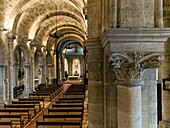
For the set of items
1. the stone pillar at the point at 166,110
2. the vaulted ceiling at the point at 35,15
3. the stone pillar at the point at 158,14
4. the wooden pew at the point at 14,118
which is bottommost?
the wooden pew at the point at 14,118

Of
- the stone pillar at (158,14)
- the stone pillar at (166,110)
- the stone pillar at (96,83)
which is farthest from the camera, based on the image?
the stone pillar at (166,110)

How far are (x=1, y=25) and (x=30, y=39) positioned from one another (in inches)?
281

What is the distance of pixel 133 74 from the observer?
4176 millimetres

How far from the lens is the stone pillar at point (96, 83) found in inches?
224

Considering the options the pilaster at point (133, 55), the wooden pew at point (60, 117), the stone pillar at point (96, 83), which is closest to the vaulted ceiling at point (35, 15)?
the wooden pew at point (60, 117)

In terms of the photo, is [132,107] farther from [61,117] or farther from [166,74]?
[61,117]

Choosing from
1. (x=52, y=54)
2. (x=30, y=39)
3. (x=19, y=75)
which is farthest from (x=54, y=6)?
(x=52, y=54)

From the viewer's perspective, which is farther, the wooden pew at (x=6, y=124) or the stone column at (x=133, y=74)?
the wooden pew at (x=6, y=124)

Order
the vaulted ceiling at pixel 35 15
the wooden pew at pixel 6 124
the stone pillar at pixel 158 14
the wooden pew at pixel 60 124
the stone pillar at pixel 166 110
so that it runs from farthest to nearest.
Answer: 1. the vaulted ceiling at pixel 35 15
2. the wooden pew at pixel 6 124
3. the wooden pew at pixel 60 124
4. the stone pillar at pixel 166 110
5. the stone pillar at pixel 158 14

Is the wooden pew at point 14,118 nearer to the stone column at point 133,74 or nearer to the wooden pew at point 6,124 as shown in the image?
the wooden pew at point 6,124

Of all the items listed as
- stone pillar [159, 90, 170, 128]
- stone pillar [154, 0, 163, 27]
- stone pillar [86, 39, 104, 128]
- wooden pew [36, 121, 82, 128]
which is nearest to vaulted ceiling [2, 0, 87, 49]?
wooden pew [36, 121, 82, 128]

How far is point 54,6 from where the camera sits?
25.6m

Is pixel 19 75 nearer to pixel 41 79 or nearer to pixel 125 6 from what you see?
pixel 41 79

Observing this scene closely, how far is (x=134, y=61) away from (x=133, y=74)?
22 centimetres
